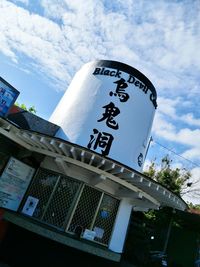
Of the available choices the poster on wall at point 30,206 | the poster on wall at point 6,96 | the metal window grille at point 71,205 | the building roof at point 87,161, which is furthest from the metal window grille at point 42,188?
the poster on wall at point 6,96

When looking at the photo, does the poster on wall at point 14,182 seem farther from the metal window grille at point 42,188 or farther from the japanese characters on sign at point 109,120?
the japanese characters on sign at point 109,120

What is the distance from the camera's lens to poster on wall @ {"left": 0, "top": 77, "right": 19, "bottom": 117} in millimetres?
10039

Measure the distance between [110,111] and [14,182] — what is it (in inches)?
181

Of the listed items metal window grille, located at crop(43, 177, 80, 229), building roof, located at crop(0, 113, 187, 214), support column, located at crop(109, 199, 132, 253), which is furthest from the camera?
support column, located at crop(109, 199, 132, 253)

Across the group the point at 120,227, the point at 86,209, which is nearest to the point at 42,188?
the point at 86,209

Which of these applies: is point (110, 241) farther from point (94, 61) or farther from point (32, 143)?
point (94, 61)

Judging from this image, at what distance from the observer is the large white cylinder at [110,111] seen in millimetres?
11102

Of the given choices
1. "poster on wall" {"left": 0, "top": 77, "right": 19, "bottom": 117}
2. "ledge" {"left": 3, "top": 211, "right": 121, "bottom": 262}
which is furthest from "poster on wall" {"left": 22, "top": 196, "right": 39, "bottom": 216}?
"poster on wall" {"left": 0, "top": 77, "right": 19, "bottom": 117}

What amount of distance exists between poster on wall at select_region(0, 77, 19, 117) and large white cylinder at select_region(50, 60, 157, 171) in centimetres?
235

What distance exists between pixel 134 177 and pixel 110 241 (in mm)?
2985

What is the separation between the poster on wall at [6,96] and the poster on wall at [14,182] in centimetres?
178

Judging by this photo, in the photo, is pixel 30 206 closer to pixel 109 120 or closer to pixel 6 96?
pixel 6 96

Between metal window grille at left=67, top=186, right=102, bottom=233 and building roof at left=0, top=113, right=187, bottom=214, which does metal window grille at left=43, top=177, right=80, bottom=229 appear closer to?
metal window grille at left=67, top=186, right=102, bottom=233

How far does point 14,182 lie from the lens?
1009 centimetres
